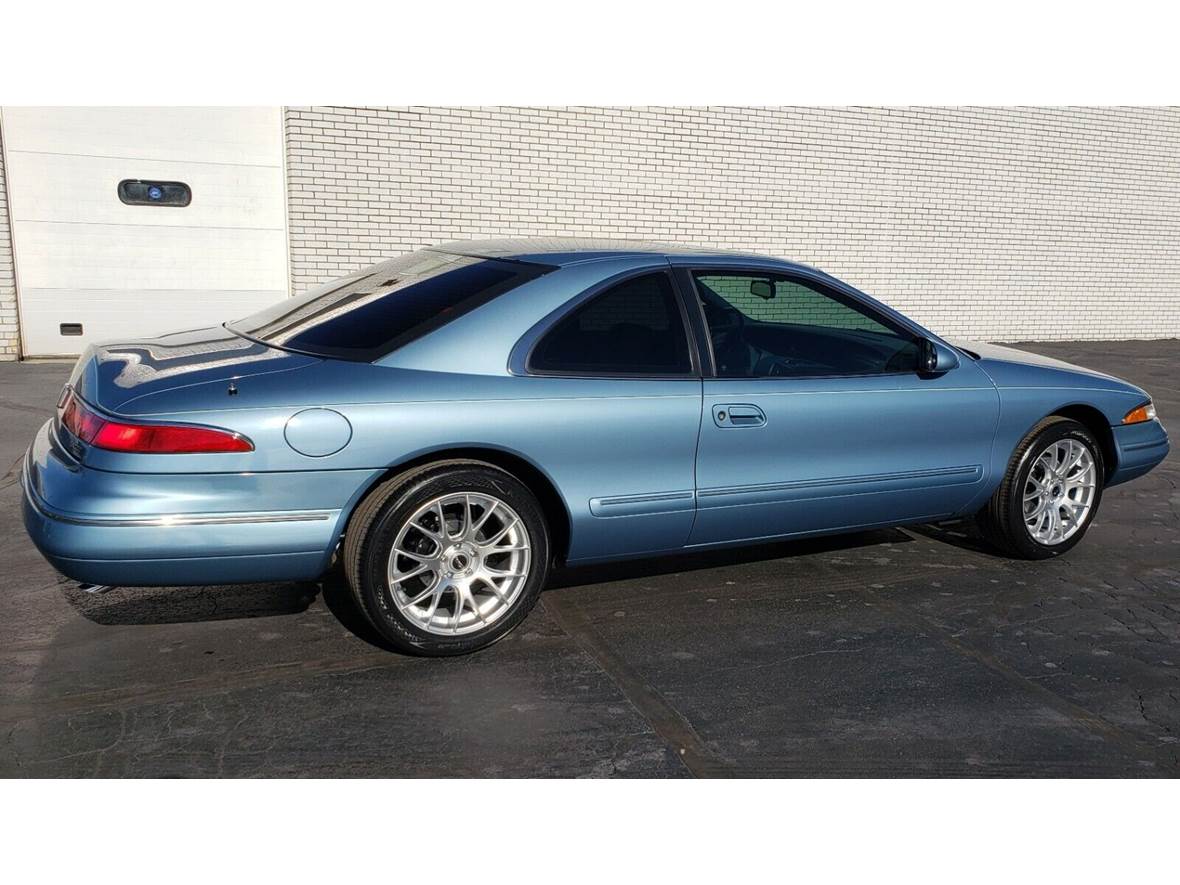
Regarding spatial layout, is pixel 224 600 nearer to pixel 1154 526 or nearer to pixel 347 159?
pixel 1154 526

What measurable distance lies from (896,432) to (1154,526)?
230 cm

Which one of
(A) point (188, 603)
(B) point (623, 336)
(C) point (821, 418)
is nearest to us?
(B) point (623, 336)

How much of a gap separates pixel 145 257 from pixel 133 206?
488mm

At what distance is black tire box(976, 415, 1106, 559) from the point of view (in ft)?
16.7

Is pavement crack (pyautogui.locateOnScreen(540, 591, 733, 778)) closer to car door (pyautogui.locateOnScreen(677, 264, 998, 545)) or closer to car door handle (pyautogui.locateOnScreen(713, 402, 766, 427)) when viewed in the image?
car door (pyautogui.locateOnScreen(677, 264, 998, 545))

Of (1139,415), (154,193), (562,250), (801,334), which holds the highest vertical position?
(154,193)

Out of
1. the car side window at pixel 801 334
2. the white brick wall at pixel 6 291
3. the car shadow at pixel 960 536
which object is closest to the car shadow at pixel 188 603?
the car side window at pixel 801 334

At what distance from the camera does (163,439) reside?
134 inches

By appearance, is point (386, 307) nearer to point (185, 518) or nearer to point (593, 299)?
point (593, 299)

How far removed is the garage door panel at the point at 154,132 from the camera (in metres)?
9.80

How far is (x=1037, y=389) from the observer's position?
511 centimetres

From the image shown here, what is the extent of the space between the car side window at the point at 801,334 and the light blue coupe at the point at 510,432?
0.05ft

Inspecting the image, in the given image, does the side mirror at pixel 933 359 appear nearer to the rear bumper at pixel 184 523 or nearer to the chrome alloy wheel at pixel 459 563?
the chrome alloy wheel at pixel 459 563

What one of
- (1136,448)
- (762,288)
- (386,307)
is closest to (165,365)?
(386,307)
